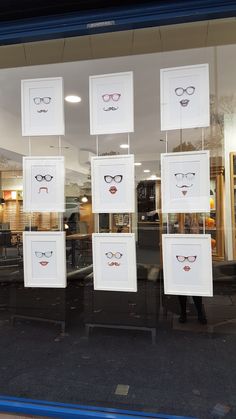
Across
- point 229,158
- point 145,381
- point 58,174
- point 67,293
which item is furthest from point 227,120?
point 145,381

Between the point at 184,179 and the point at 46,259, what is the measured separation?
3.76ft

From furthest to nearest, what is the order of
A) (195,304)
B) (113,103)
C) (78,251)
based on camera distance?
(78,251) → (195,304) → (113,103)

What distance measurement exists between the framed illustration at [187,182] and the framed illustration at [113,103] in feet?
1.42

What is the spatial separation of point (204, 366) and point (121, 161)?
1.65 m

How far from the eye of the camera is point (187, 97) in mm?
2107

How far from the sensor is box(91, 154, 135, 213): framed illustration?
2.25 meters

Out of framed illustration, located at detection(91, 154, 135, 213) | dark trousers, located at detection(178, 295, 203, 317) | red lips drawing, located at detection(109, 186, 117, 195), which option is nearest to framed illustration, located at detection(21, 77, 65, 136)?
framed illustration, located at detection(91, 154, 135, 213)

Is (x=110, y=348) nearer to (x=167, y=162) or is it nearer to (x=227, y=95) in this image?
(x=167, y=162)

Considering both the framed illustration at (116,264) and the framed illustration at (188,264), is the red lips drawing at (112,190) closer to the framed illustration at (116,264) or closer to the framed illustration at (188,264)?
the framed illustration at (116,264)

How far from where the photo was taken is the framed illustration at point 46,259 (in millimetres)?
2334

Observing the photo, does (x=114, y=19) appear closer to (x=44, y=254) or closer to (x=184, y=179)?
(x=184, y=179)

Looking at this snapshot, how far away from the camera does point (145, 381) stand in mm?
2162

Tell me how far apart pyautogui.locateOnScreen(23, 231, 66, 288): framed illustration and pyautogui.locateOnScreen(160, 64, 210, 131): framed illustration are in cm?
118

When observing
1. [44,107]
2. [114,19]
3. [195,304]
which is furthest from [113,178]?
[195,304]
